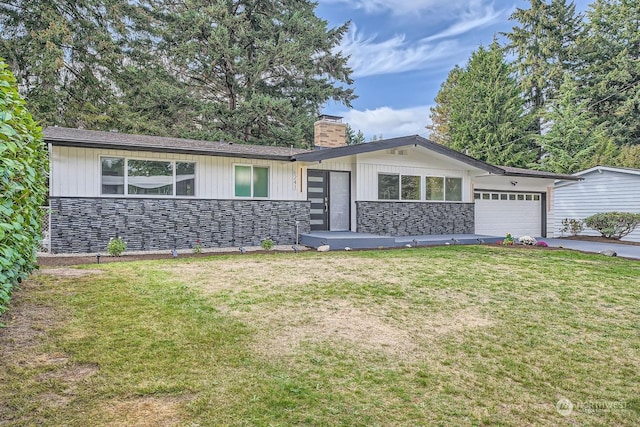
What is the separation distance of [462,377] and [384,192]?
406 inches

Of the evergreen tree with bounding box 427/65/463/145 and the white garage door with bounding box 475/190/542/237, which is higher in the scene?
the evergreen tree with bounding box 427/65/463/145

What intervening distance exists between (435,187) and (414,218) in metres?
1.55

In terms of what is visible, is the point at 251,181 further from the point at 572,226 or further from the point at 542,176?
the point at 572,226

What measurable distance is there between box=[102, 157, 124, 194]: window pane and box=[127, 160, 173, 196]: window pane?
0.59 ft

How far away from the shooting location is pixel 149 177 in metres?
10.1

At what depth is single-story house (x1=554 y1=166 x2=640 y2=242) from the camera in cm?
1491

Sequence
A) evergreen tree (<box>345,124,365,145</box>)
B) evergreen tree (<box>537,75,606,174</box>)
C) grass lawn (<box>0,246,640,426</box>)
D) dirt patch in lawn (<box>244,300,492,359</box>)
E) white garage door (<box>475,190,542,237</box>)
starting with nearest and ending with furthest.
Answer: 1. grass lawn (<box>0,246,640,426</box>)
2. dirt patch in lawn (<box>244,300,492,359</box>)
3. white garage door (<box>475,190,542,237</box>)
4. evergreen tree (<box>537,75,606,174</box>)
5. evergreen tree (<box>345,124,365,145</box>)

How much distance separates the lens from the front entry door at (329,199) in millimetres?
12289

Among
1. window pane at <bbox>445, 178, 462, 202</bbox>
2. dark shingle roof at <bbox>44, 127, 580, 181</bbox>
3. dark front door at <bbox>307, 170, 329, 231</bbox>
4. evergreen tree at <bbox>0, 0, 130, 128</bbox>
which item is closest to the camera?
dark shingle roof at <bbox>44, 127, 580, 181</bbox>

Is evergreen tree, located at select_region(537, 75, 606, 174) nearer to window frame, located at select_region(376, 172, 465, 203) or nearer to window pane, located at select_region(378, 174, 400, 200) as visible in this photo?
window frame, located at select_region(376, 172, 465, 203)

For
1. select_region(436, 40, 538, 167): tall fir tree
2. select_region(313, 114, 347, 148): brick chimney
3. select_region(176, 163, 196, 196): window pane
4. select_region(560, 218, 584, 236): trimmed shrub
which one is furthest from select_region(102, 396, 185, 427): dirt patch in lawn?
select_region(436, 40, 538, 167): tall fir tree

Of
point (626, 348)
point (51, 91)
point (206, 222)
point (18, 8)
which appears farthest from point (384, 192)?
point (18, 8)

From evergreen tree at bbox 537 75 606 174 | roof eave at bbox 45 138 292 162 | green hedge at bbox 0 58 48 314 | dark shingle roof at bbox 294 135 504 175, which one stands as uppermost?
evergreen tree at bbox 537 75 606 174

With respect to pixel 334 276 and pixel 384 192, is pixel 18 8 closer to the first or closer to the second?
pixel 384 192
